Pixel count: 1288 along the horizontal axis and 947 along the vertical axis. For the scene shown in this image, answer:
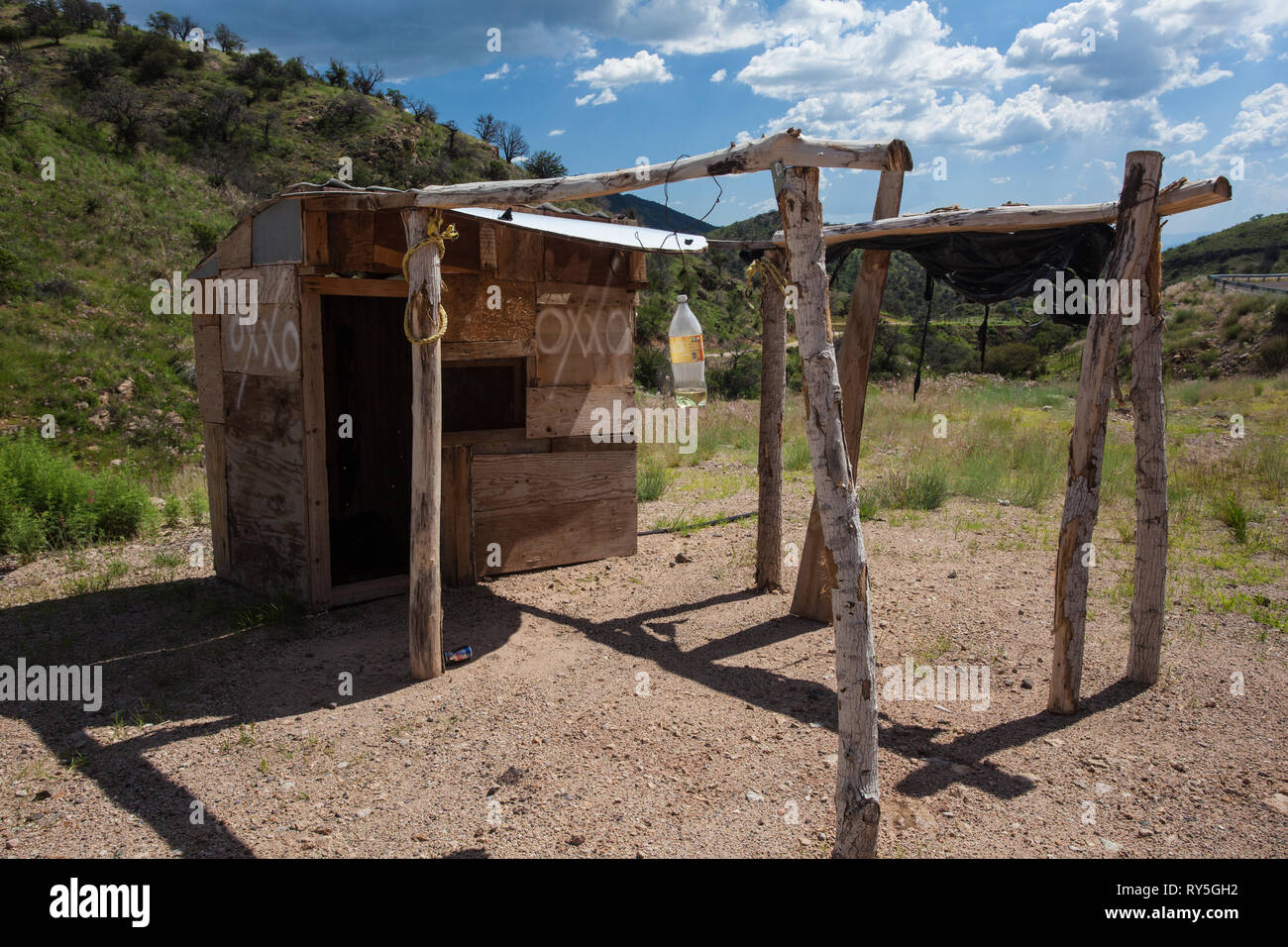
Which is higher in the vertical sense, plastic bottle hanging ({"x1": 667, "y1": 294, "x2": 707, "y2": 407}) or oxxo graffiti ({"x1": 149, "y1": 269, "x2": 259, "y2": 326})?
oxxo graffiti ({"x1": 149, "y1": 269, "x2": 259, "y2": 326})

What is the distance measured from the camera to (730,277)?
115 ft

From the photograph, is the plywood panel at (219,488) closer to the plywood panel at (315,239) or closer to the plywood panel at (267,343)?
the plywood panel at (267,343)

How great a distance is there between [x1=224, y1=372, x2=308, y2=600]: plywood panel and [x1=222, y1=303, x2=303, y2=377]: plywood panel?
0.27 ft

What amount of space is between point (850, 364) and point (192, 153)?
1170 inches

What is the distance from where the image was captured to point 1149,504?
467cm

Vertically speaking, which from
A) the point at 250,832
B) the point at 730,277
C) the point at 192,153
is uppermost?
the point at 192,153

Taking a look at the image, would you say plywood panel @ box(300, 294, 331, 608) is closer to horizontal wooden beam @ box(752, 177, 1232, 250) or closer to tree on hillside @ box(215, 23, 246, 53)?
horizontal wooden beam @ box(752, 177, 1232, 250)

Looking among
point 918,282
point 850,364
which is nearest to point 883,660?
point 850,364

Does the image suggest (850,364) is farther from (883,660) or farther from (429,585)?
(429,585)

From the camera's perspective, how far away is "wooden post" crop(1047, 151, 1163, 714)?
418cm

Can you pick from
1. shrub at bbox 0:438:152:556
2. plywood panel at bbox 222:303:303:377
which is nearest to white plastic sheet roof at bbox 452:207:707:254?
plywood panel at bbox 222:303:303:377

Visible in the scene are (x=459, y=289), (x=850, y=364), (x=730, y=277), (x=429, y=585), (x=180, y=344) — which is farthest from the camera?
(x=730, y=277)

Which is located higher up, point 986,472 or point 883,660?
point 986,472

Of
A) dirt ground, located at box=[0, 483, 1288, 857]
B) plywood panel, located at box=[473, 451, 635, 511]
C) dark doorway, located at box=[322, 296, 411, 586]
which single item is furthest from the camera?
dark doorway, located at box=[322, 296, 411, 586]
